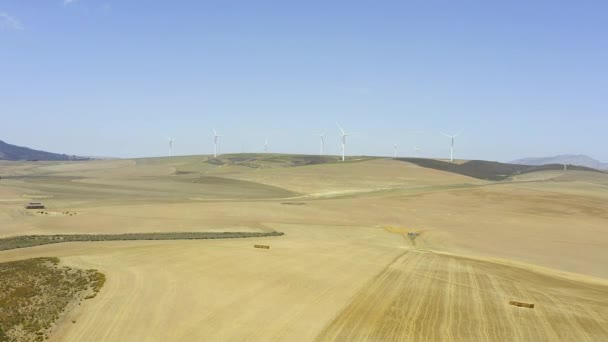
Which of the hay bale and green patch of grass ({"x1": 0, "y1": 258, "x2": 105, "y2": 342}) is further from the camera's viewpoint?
the hay bale

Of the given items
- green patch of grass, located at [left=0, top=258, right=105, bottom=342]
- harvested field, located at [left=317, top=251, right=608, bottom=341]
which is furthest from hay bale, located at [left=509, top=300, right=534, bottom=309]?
green patch of grass, located at [left=0, top=258, right=105, bottom=342]

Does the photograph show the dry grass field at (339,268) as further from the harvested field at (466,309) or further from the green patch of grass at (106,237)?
the green patch of grass at (106,237)

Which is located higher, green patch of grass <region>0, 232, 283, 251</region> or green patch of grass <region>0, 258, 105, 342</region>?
green patch of grass <region>0, 258, 105, 342</region>

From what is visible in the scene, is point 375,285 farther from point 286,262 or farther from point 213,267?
point 213,267

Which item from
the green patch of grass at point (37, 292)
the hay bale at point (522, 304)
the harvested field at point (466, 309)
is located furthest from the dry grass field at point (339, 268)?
the green patch of grass at point (37, 292)

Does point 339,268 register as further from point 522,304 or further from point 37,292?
point 37,292

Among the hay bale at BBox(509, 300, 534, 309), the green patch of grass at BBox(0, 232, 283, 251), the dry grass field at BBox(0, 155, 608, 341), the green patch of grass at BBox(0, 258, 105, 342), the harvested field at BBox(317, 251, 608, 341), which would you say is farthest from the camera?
the green patch of grass at BBox(0, 232, 283, 251)

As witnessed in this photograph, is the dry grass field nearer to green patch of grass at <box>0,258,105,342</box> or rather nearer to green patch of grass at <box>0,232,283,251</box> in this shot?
green patch of grass at <box>0,258,105,342</box>
